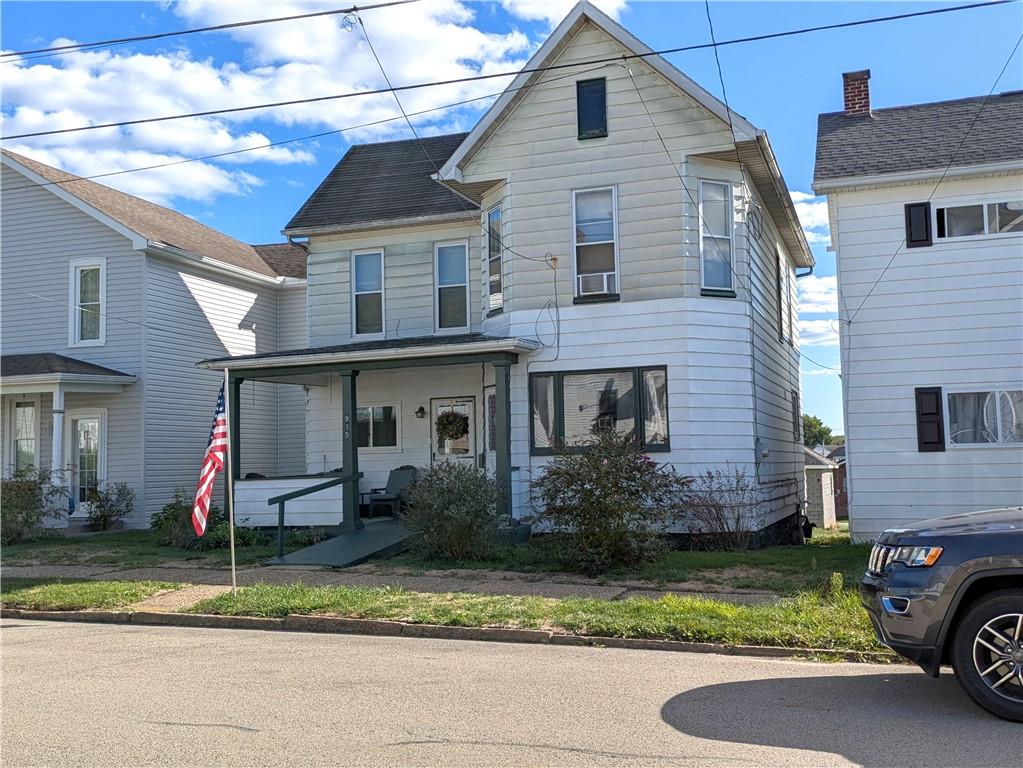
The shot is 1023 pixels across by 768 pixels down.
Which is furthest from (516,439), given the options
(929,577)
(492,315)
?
(929,577)

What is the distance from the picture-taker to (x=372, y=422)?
64.8 feet

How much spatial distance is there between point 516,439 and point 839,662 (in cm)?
920

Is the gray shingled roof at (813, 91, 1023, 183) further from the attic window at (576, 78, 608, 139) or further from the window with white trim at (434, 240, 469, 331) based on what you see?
the window with white trim at (434, 240, 469, 331)

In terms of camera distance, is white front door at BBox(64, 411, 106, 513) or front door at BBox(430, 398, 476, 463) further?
white front door at BBox(64, 411, 106, 513)

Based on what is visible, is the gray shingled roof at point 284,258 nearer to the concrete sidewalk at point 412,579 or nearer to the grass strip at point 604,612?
the concrete sidewalk at point 412,579

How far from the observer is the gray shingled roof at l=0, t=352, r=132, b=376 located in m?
20.6

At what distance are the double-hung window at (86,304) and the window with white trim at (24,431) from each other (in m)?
2.02

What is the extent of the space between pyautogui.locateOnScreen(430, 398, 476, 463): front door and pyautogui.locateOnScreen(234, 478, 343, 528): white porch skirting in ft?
8.80

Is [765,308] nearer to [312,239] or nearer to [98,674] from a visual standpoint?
[312,239]

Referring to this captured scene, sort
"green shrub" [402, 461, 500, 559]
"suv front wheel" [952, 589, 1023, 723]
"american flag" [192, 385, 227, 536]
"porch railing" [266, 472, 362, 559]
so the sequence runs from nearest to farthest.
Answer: "suv front wheel" [952, 589, 1023, 723]
"american flag" [192, 385, 227, 536]
"green shrub" [402, 461, 500, 559]
"porch railing" [266, 472, 362, 559]

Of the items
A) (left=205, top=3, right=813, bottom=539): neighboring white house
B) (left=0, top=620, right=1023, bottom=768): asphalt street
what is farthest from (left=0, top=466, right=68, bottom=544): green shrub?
(left=0, top=620, right=1023, bottom=768): asphalt street

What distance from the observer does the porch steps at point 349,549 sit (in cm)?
1385

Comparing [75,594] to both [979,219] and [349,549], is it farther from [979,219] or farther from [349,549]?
[979,219]

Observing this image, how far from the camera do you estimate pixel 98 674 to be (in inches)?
304
